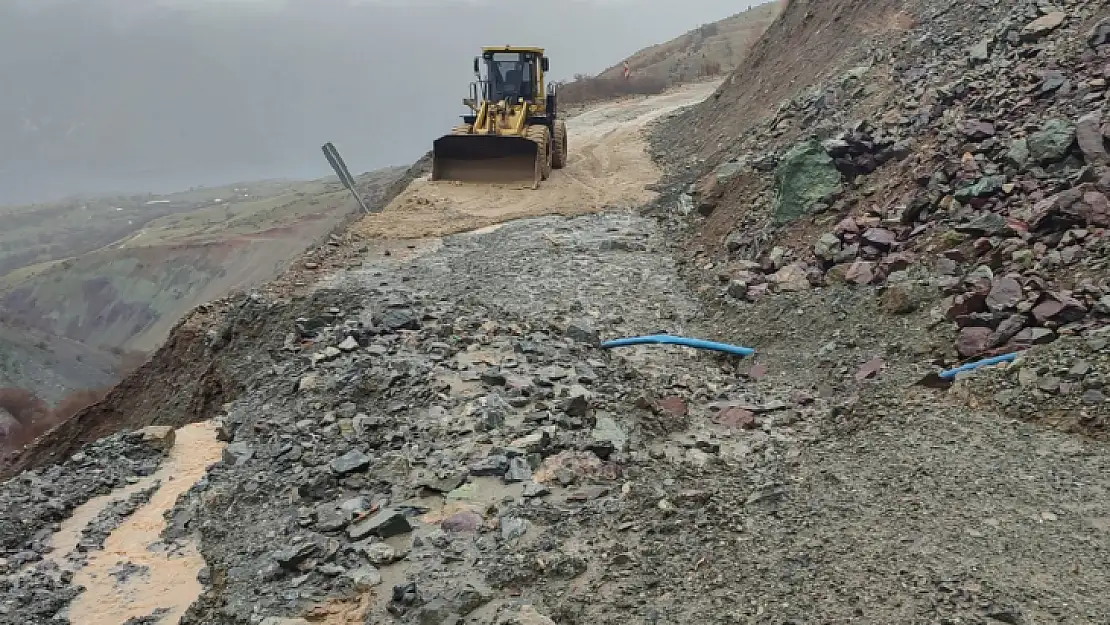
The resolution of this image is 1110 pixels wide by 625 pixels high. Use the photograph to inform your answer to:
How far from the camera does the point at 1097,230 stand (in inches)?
219

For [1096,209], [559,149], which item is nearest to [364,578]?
[1096,209]

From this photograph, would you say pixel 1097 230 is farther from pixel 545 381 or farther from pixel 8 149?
pixel 8 149

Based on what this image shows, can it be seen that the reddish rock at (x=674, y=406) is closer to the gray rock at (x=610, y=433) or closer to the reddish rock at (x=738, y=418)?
the reddish rock at (x=738, y=418)

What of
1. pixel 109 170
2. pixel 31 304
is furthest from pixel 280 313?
pixel 109 170

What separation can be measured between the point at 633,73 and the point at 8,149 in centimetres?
21249

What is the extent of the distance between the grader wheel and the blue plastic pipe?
8654mm

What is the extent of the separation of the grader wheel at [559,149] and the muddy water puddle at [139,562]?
10.1 metres

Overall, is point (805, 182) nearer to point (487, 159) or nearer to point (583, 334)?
point (583, 334)

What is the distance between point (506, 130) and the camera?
1388 cm

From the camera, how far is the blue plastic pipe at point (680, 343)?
6.69 meters

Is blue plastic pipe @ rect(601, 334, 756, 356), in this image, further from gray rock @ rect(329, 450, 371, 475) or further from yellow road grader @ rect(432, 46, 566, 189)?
yellow road grader @ rect(432, 46, 566, 189)

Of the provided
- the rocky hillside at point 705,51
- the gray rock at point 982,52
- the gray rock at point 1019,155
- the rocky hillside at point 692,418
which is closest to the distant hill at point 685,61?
the rocky hillside at point 705,51

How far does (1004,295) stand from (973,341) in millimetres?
481

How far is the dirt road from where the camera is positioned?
11.6m
